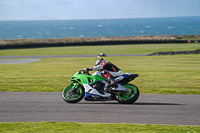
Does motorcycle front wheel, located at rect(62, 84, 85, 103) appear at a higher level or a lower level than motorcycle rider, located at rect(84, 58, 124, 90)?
lower

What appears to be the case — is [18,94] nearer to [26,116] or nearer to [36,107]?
[36,107]

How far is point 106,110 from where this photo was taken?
8.46 metres

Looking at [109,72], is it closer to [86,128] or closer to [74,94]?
[74,94]

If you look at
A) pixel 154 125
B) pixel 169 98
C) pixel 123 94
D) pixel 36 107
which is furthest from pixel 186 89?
pixel 36 107

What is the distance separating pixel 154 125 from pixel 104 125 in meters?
1.35

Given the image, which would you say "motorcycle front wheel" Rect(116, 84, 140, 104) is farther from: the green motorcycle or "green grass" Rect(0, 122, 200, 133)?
"green grass" Rect(0, 122, 200, 133)

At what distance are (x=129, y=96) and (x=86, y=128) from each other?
296cm

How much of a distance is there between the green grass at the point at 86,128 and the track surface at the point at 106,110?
0.41 metres

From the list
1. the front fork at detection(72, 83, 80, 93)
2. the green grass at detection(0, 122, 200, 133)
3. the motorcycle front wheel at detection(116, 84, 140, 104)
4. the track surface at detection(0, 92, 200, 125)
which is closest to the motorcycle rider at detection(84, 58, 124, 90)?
the motorcycle front wheel at detection(116, 84, 140, 104)

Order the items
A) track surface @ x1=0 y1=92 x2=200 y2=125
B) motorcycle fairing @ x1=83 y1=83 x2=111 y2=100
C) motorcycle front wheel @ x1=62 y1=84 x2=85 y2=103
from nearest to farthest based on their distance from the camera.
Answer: track surface @ x1=0 y1=92 x2=200 y2=125, motorcycle fairing @ x1=83 y1=83 x2=111 y2=100, motorcycle front wheel @ x1=62 y1=84 x2=85 y2=103

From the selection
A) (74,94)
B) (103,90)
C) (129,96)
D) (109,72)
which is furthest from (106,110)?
(74,94)

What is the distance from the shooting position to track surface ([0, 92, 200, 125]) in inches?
296

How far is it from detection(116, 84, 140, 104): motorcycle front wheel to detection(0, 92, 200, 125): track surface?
17 centimetres

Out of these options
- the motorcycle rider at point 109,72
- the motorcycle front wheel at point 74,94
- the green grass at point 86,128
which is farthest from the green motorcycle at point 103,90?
the green grass at point 86,128
